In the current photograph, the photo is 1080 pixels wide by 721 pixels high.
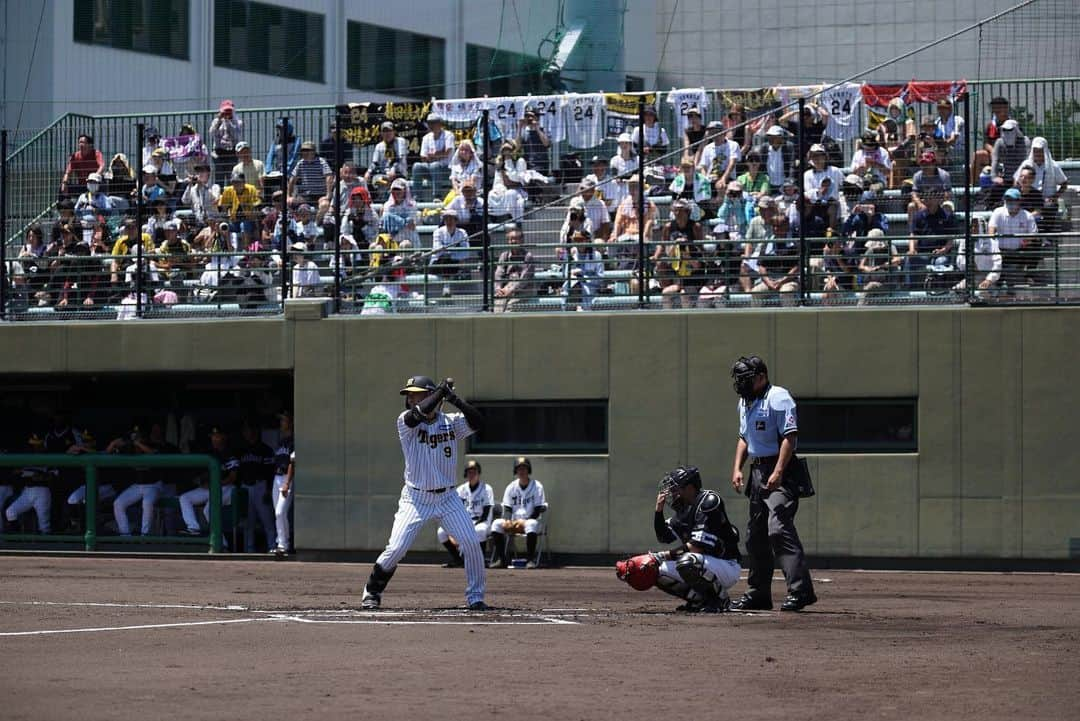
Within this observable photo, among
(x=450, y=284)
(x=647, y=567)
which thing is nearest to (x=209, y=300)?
(x=450, y=284)

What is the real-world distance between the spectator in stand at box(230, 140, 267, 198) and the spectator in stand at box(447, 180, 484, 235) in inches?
113

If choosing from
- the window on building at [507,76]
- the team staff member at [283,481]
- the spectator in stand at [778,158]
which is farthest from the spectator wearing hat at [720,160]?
the window on building at [507,76]

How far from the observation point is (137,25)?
110 feet

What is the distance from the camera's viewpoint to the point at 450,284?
20.6 metres

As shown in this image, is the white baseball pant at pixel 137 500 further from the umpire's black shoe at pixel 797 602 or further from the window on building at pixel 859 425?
the umpire's black shoe at pixel 797 602

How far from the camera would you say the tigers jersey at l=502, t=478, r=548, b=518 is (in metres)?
19.3

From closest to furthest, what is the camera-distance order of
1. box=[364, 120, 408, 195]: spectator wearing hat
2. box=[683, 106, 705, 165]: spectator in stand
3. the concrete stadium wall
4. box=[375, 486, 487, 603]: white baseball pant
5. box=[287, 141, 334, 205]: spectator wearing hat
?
box=[375, 486, 487, 603]: white baseball pant → the concrete stadium wall → box=[683, 106, 705, 165]: spectator in stand → box=[287, 141, 334, 205]: spectator wearing hat → box=[364, 120, 408, 195]: spectator wearing hat

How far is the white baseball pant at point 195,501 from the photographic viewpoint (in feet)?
69.1

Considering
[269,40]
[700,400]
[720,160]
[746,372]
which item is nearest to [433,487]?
[746,372]

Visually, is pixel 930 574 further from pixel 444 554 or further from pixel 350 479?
pixel 350 479

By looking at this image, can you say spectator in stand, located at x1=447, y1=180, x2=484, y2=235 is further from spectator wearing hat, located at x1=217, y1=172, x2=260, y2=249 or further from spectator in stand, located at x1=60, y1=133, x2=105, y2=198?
spectator in stand, located at x1=60, y1=133, x2=105, y2=198

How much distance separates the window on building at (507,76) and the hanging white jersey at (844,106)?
9742mm

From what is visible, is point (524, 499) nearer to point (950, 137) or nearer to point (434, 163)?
point (434, 163)

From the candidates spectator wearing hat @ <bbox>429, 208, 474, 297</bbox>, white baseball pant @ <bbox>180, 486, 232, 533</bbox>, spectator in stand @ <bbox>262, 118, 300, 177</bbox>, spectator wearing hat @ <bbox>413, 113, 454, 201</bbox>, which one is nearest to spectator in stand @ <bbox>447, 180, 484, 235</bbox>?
spectator wearing hat @ <bbox>429, 208, 474, 297</bbox>
